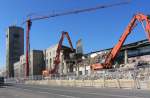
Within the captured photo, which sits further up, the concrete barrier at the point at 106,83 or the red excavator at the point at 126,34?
the red excavator at the point at 126,34

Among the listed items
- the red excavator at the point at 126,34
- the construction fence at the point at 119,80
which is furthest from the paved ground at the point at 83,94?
the red excavator at the point at 126,34

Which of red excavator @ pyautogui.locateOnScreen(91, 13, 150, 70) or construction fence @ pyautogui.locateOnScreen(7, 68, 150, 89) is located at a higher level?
red excavator @ pyautogui.locateOnScreen(91, 13, 150, 70)

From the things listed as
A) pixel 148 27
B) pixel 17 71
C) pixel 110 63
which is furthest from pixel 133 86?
pixel 17 71

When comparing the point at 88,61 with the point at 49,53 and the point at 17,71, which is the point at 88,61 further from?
the point at 17,71

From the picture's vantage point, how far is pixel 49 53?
486ft

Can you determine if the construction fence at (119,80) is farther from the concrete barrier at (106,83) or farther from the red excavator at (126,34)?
the red excavator at (126,34)

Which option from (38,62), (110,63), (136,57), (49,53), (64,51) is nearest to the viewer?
(110,63)

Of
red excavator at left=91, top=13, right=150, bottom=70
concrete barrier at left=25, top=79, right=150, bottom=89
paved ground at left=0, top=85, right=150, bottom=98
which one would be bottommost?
paved ground at left=0, top=85, right=150, bottom=98

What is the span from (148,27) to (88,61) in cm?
4916

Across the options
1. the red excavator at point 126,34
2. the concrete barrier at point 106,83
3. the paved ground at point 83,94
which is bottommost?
the paved ground at point 83,94

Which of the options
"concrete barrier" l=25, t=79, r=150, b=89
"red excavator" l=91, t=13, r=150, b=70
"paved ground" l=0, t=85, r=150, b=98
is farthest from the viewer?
"red excavator" l=91, t=13, r=150, b=70

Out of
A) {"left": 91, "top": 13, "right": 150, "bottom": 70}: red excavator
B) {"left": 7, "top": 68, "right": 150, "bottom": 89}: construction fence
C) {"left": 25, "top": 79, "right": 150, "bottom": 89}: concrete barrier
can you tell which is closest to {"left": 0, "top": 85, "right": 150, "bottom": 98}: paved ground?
{"left": 7, "top": 68, "right": 150, "bottom": 89}: construction fence

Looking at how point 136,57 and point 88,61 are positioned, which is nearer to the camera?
point 136,57

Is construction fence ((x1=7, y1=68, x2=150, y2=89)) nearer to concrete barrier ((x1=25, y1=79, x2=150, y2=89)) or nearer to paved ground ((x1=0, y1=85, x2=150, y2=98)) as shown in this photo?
concrete barrier ((x1=25, y1=79, x2=150, y2=89))
